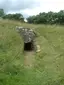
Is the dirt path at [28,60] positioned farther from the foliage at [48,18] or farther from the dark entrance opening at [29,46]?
the foliage at [48,18]

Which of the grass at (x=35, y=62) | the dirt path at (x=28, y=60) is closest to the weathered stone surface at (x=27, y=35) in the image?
the grass at (x=35, y=62)

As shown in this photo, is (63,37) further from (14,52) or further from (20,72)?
(20,72)

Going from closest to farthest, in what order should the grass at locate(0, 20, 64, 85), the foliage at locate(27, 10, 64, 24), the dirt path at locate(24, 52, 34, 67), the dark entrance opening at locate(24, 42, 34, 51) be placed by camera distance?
1. the grass at locate(0, 20, 64, 85)
2. the dirt path at locate(24, 52, 34, 67)
3. the dark entrance opening at locate(24, 42, 34, 51)
4. the foliage at locate(27, 10, 64, 24)

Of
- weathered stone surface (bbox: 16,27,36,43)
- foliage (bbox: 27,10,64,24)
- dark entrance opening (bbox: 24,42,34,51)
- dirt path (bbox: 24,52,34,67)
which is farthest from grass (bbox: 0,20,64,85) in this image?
foliage (bbox: 27,10,64,24)

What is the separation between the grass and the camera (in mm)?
10484

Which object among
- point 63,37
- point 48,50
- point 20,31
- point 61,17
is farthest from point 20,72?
point 61,17

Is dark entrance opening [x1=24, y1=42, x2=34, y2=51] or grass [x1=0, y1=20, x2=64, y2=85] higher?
grass [x1=0, y1=20, x2=64, y2=85]

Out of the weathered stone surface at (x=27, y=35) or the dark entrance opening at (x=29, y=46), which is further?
the weathered stone surface at (x=27, y=35)

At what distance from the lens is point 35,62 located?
14.1 m

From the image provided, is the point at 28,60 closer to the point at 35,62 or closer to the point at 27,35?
the point at 35,62

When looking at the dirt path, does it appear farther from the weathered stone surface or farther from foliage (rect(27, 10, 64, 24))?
foliage (rect(27, 10, 64, 24))

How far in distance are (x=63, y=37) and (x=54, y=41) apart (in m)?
1.81

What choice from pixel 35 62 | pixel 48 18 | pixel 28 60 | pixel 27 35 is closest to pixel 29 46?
pixel 27 35

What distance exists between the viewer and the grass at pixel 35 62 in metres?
10.5
